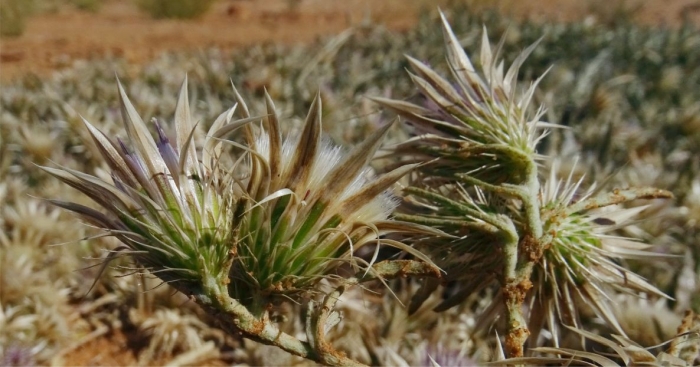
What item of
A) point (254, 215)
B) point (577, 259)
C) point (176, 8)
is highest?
point (176, 8)

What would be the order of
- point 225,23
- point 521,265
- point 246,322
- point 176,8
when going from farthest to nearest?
point 176,8, point 225,23, point 521,265, point 246,322

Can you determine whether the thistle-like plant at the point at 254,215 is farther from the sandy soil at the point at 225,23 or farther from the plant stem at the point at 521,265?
the sandy soil at the point at 225,23

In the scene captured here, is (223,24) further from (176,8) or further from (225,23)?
(176,8)

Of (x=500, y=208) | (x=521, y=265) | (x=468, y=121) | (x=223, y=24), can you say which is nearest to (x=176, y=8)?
(x=223, y=24)

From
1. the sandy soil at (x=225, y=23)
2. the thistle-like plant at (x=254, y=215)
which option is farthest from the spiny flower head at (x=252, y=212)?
the sandy soil at (x=225, y=23)

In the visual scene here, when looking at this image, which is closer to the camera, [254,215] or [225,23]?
[254,215]

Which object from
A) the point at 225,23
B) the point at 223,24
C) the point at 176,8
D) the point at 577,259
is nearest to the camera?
the point at 577,259

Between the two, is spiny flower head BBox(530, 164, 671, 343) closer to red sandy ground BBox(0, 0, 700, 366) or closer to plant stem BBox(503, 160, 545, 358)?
plant stem BBox(503, 160, 545, 358)
